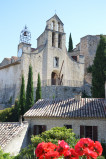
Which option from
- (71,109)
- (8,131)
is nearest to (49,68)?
(71,109)

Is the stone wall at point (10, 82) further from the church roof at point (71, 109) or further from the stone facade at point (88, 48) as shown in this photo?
the stone facade at point (88, 48)

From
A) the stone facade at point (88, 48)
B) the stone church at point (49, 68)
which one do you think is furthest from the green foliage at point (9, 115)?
the stone facade at point (88, 48)

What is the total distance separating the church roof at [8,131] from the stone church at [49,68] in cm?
1421

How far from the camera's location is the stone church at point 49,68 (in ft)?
102

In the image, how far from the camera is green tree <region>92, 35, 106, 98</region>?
84.1 feet

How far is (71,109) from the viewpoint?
16.4m

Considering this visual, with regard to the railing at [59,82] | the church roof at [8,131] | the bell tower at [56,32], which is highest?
the bell tower at [56,32]

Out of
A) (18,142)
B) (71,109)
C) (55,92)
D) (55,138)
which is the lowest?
(18,142)

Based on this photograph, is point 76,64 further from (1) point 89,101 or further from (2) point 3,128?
(2) point 3,128

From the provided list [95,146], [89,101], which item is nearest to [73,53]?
[89,101]

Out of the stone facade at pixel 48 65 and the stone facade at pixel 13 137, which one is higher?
the stone facade at pixel 48 65

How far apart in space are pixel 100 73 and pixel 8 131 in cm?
1641

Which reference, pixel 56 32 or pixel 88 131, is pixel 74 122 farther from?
pixel 56 32

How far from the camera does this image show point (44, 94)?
97.2 feet
